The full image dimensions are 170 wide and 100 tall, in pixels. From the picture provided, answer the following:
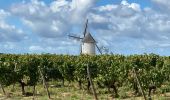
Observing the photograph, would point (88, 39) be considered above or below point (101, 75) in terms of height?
above

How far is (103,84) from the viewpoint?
2867 cm

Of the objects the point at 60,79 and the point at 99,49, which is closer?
the point at 60,79

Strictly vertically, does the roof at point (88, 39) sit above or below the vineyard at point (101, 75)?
above

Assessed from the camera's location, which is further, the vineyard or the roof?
the roof

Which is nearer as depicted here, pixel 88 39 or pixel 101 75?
pixel 101 75

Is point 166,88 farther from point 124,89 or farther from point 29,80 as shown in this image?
point 29,80

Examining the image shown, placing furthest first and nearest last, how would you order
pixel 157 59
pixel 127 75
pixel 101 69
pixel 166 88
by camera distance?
pixel 157 59 < pixel 101 69 < pixel 166 88 < pixel 127 75

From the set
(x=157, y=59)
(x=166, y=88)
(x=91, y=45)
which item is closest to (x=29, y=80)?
(x=166, y=88)

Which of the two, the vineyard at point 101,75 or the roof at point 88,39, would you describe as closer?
the vineyard at point 101,75

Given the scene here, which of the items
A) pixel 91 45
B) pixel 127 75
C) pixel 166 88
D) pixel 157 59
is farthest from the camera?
pixel 91 45

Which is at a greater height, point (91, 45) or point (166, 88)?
point (91, 45)

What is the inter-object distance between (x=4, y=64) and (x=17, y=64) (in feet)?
3.05

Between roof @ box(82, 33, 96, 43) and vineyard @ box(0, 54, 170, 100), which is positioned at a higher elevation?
roof @ box(82, 33, 96, 43)

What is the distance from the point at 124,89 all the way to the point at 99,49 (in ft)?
159
